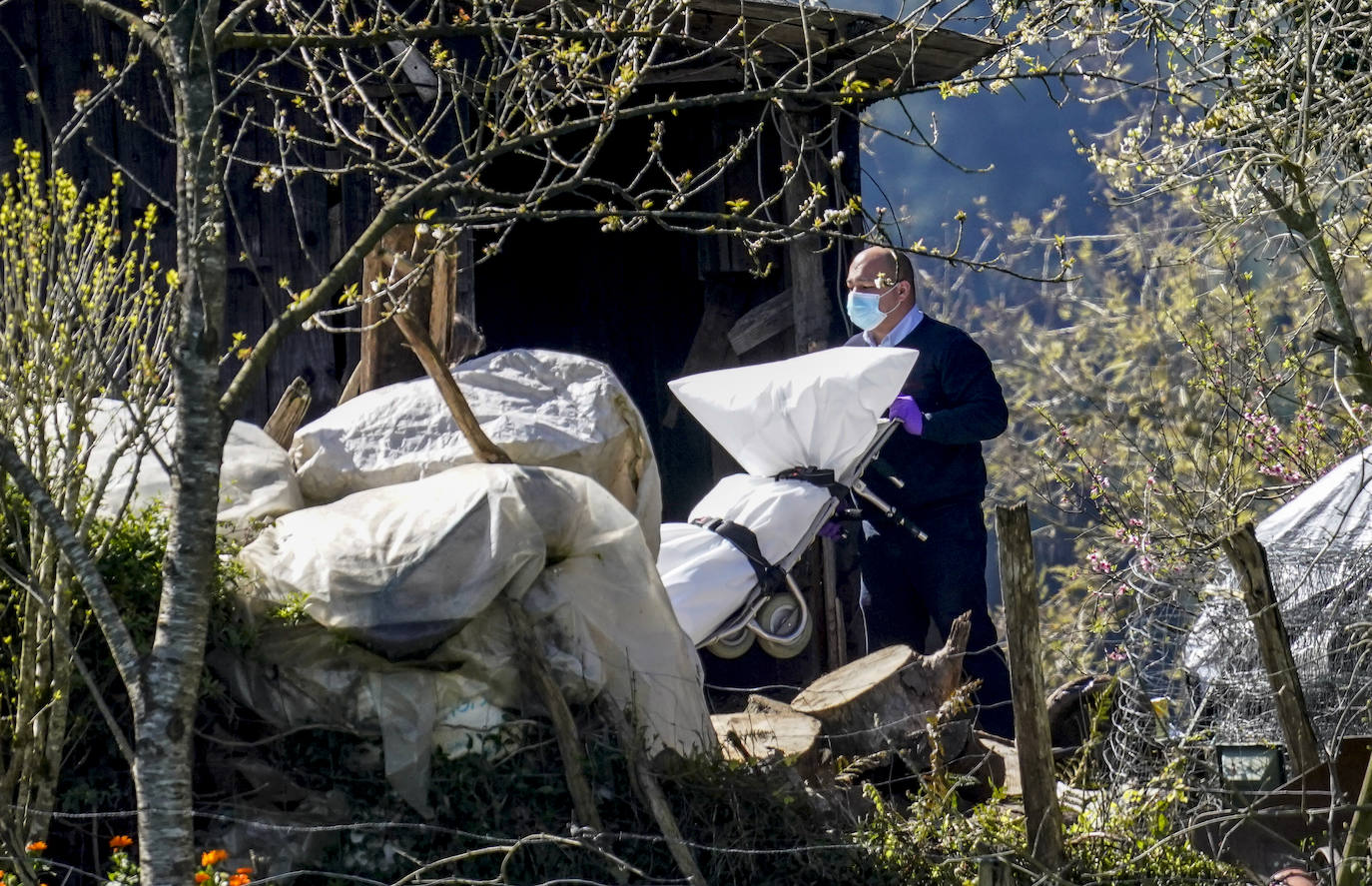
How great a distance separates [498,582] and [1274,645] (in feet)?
7.66

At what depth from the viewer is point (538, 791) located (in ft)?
14.1

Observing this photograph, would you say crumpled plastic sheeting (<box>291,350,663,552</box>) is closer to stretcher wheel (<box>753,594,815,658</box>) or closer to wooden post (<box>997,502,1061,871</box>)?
stretcher wheel (<box>753,594,815,658</box>)

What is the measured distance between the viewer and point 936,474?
22.1 feet

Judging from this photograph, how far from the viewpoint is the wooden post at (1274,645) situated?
4676 millimetres

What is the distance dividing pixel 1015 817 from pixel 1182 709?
111 centimetres

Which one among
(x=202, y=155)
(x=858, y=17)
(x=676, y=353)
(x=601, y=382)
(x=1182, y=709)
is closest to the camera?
(x=202, y=155)

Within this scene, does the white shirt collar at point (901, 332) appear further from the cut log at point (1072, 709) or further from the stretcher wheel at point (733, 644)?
the cut log at point (1072, 709)

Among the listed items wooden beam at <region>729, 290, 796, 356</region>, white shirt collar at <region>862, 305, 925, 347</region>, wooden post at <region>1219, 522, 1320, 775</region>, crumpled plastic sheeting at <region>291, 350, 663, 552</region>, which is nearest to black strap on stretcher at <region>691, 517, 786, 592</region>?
crumpled plastic sheeting at <region>291, 350, 663, 552</region>

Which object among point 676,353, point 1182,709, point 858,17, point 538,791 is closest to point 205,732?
point 538,791

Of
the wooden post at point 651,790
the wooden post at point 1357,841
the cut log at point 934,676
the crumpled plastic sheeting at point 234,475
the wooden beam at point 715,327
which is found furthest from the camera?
the wooden beam at point 715,327

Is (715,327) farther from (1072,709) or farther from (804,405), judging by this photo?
(1072,709)

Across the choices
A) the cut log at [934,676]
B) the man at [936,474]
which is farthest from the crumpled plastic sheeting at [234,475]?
the man at [936,474]

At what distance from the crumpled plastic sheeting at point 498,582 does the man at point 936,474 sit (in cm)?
214

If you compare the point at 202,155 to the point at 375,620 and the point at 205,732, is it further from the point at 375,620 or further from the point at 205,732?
the point at 205,732
